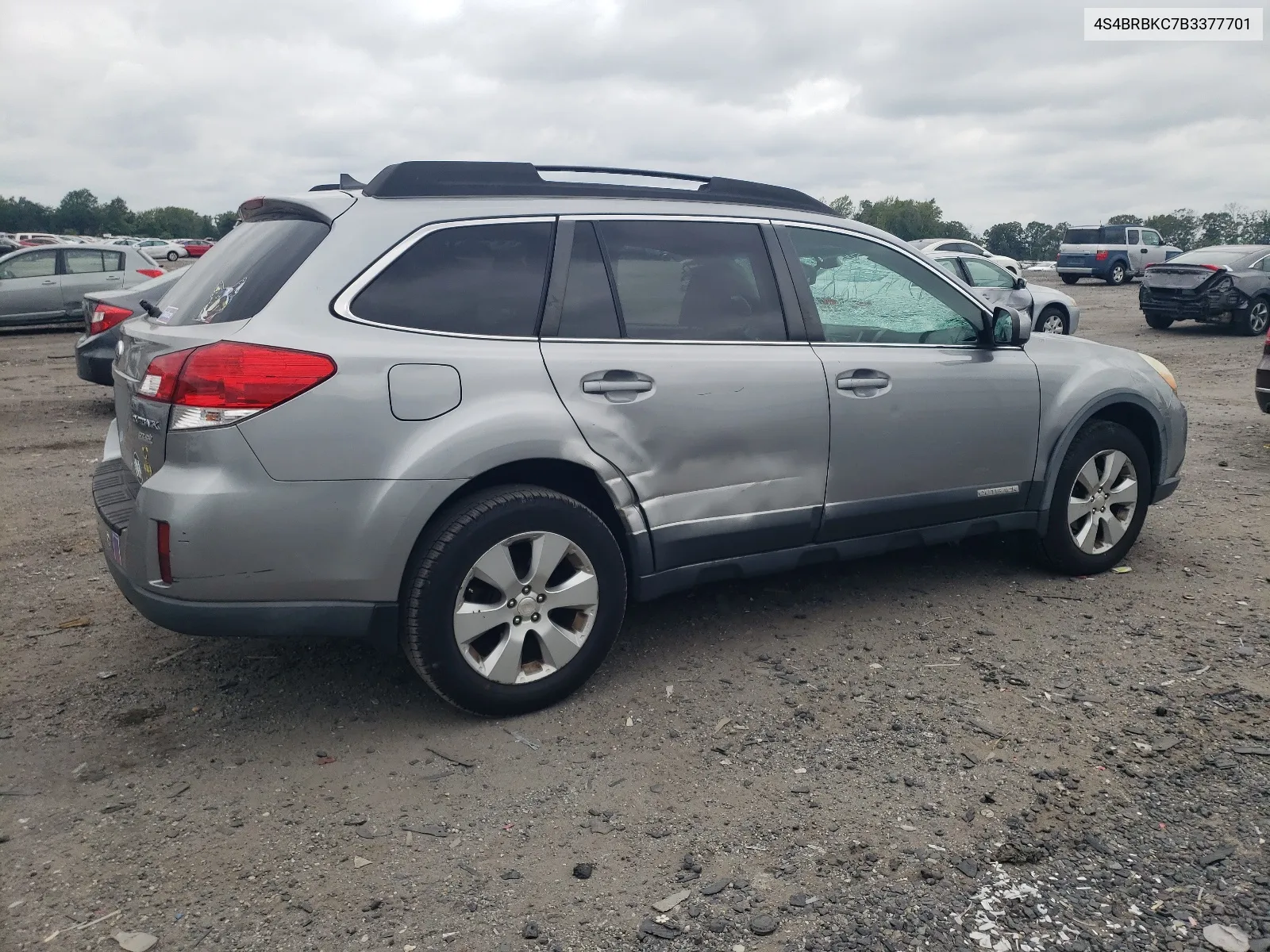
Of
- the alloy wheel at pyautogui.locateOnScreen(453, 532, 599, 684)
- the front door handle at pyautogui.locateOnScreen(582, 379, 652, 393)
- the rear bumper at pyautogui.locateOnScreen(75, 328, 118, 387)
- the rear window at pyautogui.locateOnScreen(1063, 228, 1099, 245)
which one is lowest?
the alloy wheel at pyautogui.locateOnScreen(453, 532, 599, 684)

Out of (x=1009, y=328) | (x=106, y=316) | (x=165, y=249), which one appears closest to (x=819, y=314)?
(x=1009, y=328)

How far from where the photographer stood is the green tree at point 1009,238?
218 ft

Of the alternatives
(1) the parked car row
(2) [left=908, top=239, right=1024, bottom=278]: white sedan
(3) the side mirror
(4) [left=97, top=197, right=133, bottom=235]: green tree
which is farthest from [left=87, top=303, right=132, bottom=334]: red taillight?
(4) [left=97, top=197, right=133, bottom=235]: green tree

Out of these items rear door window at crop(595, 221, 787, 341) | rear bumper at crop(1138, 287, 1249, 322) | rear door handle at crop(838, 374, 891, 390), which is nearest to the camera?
rear door window at crop(595, 221, 787, 341)

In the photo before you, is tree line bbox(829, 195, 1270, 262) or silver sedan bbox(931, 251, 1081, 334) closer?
silver sedan bbox(931, 251, 1081, 334)

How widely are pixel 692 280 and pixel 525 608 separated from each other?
1.41m

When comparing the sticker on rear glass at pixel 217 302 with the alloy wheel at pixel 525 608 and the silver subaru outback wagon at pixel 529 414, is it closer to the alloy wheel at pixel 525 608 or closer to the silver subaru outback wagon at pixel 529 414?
the silver subaru outback wagon at pixel 529 414

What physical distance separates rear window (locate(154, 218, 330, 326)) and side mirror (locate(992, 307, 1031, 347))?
9.46 feet

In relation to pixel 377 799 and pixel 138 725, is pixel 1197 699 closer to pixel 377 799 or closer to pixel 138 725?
pixel 377 799

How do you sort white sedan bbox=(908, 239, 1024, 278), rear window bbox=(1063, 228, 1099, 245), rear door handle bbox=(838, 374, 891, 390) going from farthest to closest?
1. rear window bbox=(1063, 228, 1099, 245)
2. white sedan bbox=(908, 239, 1024, 278)
3. rear door handle bbox=(838, 374, 891, 390)

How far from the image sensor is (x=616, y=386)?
145 inches

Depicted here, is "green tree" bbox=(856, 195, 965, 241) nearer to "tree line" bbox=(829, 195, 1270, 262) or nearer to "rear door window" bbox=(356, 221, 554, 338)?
"tree line" bbox=(829, 195, 1270, 262)

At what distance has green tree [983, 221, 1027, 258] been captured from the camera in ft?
218

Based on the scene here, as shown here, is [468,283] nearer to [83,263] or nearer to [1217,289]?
[83,263]
